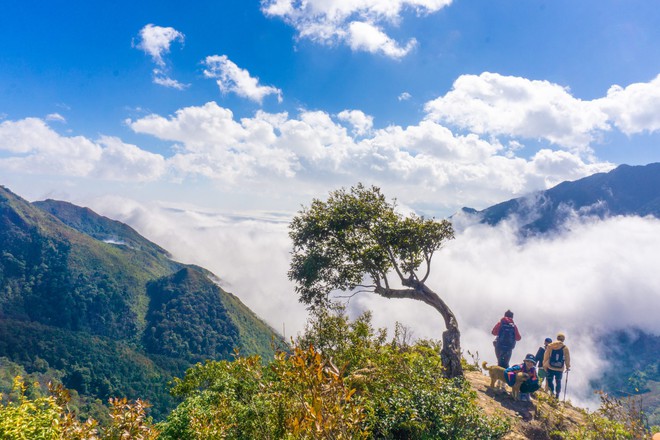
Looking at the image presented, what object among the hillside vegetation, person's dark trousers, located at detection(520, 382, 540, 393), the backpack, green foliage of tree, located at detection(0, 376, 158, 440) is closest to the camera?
the hillside vegetation

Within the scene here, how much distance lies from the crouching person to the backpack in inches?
78.3

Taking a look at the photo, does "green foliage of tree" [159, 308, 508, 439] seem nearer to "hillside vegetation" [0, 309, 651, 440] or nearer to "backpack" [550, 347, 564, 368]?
"hillside vegetation" [0, 309, 651, 440]

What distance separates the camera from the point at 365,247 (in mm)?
18109

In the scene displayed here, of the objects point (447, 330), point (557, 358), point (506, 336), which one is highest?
point (506, 336)

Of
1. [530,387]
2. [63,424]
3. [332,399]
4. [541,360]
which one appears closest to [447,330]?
[530,387]

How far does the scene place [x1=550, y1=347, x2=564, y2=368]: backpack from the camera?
15132mm

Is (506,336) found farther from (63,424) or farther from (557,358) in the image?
(63,424)

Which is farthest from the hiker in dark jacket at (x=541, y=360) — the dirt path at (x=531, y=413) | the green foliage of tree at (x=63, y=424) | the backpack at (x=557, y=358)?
the green foliage of tree at (x=63, y=424)

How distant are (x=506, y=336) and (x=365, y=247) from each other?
26.6ft

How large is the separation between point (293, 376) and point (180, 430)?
365 inches

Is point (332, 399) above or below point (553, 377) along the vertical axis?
above

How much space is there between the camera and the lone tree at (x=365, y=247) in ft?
58.0

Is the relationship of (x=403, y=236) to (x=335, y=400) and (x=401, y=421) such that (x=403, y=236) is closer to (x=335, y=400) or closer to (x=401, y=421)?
(x=401, y=421)

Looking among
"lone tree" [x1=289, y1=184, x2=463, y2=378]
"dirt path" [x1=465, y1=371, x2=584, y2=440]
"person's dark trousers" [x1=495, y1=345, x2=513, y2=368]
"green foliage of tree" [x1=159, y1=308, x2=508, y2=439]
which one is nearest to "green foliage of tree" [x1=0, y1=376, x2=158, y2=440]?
"green foliage of tree" [x1=159, y1=308, x2=508, y2=439]
